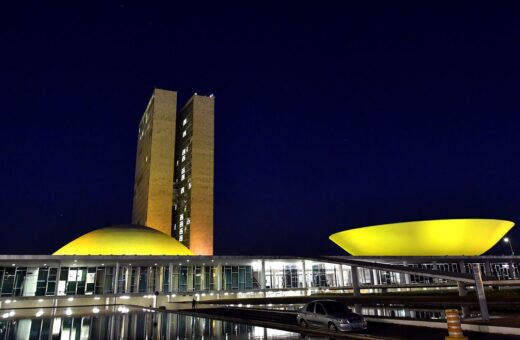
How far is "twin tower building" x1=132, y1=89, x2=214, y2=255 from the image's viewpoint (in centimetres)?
10588

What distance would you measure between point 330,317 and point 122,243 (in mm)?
51034

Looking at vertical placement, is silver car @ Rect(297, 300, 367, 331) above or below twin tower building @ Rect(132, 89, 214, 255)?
below

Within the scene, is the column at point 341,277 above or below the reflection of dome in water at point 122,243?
below

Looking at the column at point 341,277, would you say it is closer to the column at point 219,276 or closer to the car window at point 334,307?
the column at point 219,276

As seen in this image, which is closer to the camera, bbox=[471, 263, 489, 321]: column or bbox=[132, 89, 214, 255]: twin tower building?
bbox=[471, 263, 489, 321]: column

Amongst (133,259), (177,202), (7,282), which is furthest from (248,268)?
(177,202)

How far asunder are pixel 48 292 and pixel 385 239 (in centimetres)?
4729

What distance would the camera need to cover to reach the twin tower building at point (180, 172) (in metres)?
106

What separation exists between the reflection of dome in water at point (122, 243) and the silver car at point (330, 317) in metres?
A: 46.7

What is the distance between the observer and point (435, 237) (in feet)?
194

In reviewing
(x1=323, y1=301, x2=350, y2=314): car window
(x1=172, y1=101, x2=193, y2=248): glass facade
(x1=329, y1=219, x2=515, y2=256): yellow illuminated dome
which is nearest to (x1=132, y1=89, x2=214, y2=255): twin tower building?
(x1=172, y1=101, x2=193, y2=248): glass facade

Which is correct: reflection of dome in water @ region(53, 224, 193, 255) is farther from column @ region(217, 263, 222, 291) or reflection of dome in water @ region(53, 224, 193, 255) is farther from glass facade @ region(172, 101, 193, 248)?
glass facade @ region(172, 101, 193, 248)

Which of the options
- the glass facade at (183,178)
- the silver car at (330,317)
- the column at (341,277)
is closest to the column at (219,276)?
the column at (341,277)

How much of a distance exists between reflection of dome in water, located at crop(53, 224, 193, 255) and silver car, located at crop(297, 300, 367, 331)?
4674 centimetres
